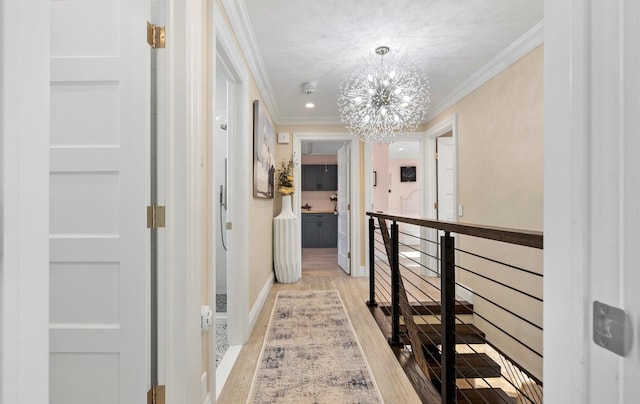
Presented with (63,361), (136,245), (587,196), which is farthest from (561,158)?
(63,361)

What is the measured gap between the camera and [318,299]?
347 centimetres

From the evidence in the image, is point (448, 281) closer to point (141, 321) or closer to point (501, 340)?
point (141, 321)

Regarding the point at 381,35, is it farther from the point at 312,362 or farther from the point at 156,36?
the point at 312,362

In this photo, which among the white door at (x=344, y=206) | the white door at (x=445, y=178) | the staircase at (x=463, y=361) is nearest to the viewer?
the staircase at (x=463, y=361)

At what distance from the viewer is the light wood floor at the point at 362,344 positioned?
1.80 metres

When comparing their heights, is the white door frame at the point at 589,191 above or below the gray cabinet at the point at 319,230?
above

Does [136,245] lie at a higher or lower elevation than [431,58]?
lower

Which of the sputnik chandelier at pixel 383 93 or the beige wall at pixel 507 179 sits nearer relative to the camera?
the beige wall at pixel 507 179

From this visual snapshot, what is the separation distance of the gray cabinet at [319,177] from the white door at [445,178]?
3624 millimetres

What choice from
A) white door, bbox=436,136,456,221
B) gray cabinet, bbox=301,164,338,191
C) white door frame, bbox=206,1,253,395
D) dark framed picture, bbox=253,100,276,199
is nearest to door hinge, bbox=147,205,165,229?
white door frame, bbox=206,1,253,395

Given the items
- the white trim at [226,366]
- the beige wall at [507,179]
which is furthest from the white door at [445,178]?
the white trim at [226,366]

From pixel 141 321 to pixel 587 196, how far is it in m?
1.39

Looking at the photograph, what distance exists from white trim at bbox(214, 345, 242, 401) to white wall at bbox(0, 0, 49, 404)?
1547mm

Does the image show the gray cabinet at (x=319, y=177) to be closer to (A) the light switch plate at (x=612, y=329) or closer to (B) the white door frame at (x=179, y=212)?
(B) the white door frame at (x=179, y=212)
